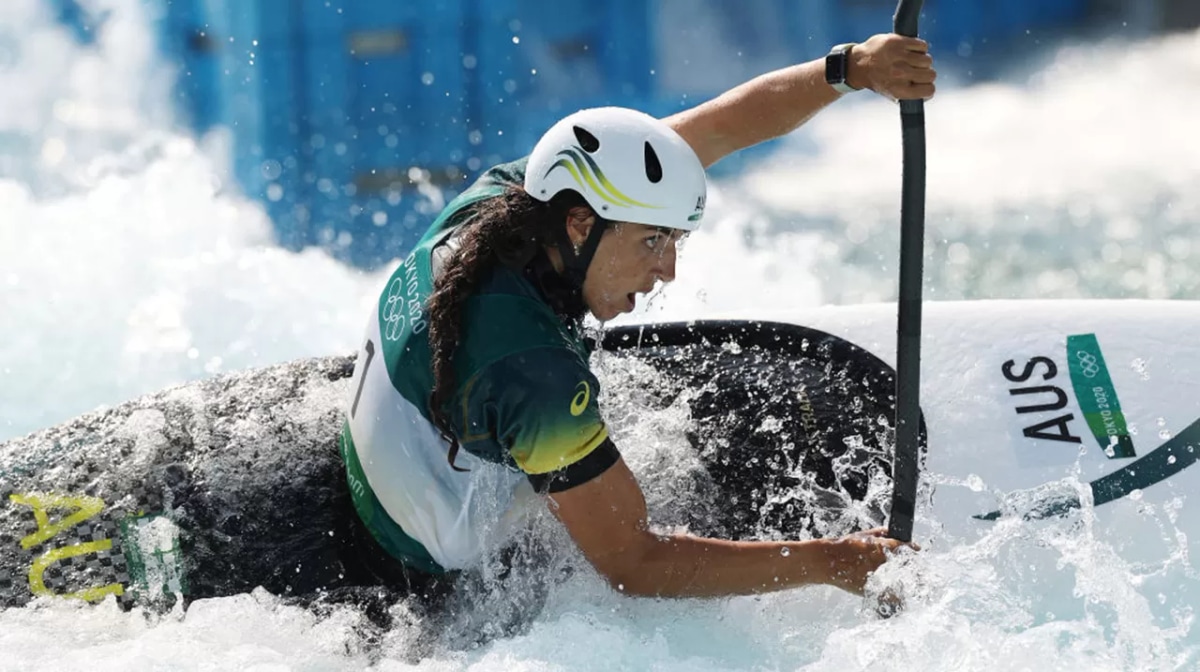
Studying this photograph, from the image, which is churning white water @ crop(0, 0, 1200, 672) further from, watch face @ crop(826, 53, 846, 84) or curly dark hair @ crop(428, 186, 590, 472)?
curly dark hair @ crop(428, 186, 590, 472)

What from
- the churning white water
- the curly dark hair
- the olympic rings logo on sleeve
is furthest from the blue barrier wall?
the curly dark hair

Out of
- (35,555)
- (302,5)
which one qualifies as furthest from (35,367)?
(35,555)

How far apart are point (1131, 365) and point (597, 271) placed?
1391 millimetres

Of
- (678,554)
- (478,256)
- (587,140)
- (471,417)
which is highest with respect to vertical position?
(587,140)

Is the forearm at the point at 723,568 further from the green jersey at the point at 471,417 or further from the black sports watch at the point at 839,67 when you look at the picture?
the black sports watch at the point at 839,67

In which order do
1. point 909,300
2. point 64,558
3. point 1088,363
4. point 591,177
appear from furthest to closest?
point 1088,363, point 64,558, point 909,300, point 591,177

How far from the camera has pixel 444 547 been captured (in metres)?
2.08

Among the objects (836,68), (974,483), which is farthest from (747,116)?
(974,483)

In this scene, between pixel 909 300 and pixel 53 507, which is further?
pixel 53 507

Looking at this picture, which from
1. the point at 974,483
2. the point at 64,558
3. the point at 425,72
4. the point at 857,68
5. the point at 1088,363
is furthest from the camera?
the point at 425,72

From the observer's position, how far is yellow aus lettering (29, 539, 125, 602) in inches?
91.1

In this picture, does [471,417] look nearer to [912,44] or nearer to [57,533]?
[912,44]

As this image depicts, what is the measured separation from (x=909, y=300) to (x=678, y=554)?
1.75 feet

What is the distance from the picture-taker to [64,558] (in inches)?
92.7
